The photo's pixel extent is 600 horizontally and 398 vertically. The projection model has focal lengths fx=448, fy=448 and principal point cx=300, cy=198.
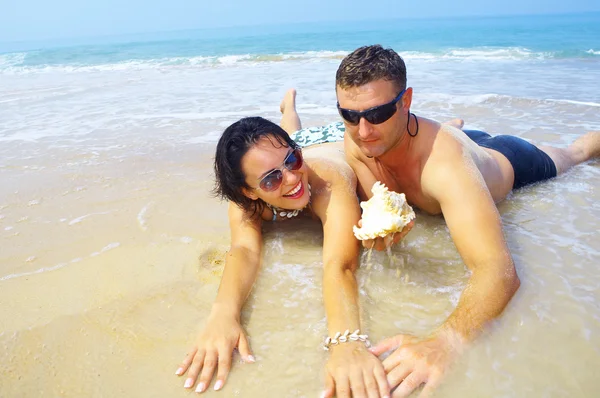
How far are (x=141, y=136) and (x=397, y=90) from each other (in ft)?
17.3

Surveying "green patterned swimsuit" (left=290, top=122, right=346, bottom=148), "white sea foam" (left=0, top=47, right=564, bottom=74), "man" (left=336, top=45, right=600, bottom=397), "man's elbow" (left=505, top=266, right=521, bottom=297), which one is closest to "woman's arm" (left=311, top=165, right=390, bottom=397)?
"man" (left=336, top=45, right=600, bottom=397)

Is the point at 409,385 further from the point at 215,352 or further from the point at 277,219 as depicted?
the point at 277,219

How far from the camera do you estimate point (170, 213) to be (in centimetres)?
425

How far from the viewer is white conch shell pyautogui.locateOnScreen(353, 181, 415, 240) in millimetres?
2736

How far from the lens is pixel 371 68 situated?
2.95 m

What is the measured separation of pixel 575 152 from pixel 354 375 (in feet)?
14.0

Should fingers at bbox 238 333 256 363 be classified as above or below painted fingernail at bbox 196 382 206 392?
below

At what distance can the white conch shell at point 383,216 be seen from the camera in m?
2.74

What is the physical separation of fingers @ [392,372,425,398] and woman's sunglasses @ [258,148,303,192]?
1.50 metres

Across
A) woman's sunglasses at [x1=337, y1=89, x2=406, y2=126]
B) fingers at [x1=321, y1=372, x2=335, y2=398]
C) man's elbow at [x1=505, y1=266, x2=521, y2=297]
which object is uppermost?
woman's sunglasses at [x1=337, y1=89, x2=406, y2=126]

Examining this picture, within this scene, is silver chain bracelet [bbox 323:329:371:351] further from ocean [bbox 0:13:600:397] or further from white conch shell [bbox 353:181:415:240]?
white conch shell [bbox 353:181:415:240]

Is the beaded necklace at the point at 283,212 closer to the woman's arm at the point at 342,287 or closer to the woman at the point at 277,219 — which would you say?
the woman at the point at 277,219

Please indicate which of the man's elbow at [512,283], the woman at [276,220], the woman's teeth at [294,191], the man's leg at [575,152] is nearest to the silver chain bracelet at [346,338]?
the woman at [276,220]

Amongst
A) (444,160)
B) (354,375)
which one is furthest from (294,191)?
(354,375)
